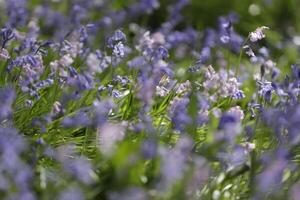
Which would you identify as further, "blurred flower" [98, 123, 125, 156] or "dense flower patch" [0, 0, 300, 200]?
"blurred flower" [98, 123, 125, 156]

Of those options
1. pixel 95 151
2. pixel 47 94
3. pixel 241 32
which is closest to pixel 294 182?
pixel 95 151

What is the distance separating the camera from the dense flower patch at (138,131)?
8.31 ft

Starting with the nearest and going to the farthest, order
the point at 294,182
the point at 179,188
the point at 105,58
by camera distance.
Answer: the point at 179,188 < the point at 294,182 < the point at 105,58

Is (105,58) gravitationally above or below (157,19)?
above

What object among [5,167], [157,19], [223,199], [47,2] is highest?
[5,167]

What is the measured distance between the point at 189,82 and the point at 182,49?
88.4 inches

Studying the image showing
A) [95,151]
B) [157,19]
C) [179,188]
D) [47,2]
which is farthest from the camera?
[157,19]

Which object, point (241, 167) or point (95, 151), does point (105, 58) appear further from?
point (241, 167)

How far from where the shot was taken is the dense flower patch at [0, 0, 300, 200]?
8.31ft

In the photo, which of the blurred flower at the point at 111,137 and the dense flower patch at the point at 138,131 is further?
the blurred flower at the point at 111,137

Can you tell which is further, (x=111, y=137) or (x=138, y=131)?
(x=138, y=131)

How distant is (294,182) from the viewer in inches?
122

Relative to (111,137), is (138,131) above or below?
below

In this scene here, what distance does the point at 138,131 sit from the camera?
3.32 meters
